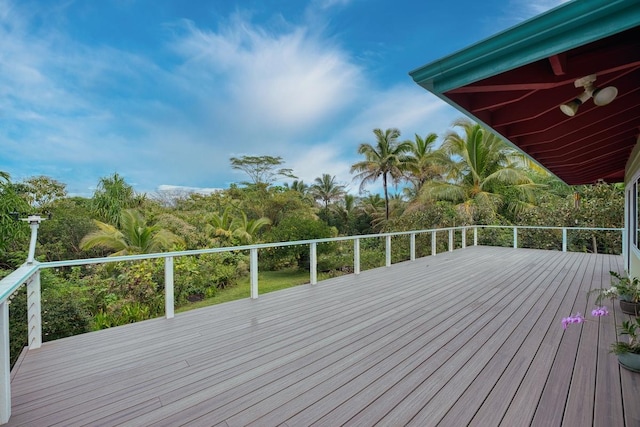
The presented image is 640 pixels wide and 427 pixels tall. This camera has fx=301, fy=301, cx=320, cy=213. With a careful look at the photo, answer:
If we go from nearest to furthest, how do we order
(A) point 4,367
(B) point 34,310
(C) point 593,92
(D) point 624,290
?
1. (A) point 4,367
2. (C) point 593,92
3. (B) point 34,310
4. (D) point 624,290

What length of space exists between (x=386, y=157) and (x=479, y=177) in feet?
17.8

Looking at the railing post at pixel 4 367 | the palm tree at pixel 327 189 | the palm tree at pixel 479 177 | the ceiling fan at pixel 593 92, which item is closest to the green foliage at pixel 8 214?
the railing post at pixel 4 367

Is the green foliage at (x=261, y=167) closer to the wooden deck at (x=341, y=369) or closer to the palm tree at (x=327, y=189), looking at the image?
the palm tree at (x=327, y=189)

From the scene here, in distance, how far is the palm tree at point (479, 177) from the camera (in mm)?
12469

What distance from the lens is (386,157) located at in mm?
17453

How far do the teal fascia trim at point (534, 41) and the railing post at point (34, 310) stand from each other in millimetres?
3523

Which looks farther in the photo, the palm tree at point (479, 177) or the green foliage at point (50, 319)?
the palm tree at point (479, 177)

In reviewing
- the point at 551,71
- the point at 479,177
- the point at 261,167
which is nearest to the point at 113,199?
the point at 551,71

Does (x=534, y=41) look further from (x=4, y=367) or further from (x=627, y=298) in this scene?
(x=627, y=298)

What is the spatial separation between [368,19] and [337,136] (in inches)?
562

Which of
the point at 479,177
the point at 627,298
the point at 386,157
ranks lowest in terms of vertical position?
the point at 627,298

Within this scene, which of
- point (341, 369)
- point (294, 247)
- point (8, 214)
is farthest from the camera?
point (294, 247)

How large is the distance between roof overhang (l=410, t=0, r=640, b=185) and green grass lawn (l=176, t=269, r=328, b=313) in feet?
21.3

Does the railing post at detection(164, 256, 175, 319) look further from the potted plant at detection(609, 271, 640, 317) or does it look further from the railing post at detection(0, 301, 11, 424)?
the potted plant at detection(609, 271, 640, 317)
